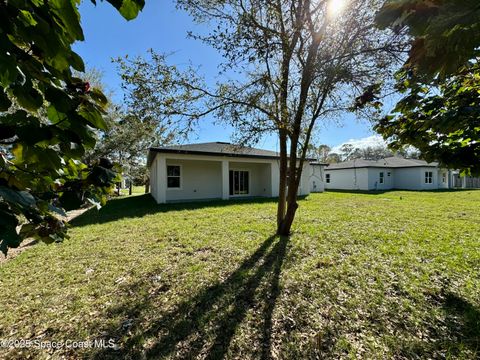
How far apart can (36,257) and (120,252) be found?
1.73 m

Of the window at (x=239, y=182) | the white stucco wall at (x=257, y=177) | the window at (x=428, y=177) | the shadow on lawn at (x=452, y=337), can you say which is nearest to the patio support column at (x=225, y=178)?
the window at (x=239, y=182)

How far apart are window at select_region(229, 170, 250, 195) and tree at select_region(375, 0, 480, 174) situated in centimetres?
1275

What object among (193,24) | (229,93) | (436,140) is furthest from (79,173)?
(193,24)

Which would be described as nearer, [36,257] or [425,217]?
[36,257]

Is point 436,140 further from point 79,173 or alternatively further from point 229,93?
point 79,173

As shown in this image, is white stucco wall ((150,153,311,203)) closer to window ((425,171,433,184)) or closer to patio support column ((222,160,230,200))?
patio support column ((222,160,230,200))

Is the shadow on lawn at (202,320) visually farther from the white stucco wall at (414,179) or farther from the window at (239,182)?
the white stucco wall at (414,179)

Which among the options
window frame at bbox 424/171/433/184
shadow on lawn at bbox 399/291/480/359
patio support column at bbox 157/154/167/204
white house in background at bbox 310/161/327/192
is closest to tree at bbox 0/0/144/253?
shadow on lawn at bbox 399/291/480/359

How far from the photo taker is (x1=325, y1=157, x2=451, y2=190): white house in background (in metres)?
25.3

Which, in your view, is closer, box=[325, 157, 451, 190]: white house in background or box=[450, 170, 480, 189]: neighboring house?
box=[325, 157, 451, 190]: white house in background

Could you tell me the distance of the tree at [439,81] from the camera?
1.09m

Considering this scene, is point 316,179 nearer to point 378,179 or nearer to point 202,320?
point 378,179

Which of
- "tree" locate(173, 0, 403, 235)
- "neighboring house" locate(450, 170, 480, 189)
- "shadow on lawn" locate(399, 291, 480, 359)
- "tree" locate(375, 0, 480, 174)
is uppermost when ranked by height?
"tree" locate(173, 0, 403, 235)

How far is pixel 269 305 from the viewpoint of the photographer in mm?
3119
